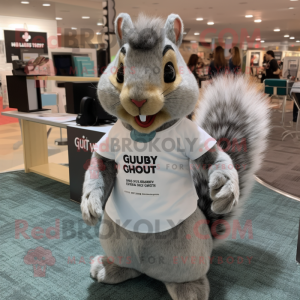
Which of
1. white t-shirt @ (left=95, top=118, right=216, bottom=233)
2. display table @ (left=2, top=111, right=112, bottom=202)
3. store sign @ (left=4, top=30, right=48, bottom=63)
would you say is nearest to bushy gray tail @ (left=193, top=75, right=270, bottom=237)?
white t-shirt @ (left=95, top=118, right=216, bottom=233)

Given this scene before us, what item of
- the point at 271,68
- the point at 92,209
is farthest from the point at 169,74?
the point at 271,68

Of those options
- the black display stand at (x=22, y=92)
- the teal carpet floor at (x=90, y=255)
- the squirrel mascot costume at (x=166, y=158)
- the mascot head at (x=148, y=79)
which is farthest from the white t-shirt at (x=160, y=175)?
the black display stand at (x=22, y=92)

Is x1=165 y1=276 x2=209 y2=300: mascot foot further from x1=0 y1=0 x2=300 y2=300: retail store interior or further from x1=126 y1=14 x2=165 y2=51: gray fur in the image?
x1=126 y1=14 x2=165 y2=51: gray fur

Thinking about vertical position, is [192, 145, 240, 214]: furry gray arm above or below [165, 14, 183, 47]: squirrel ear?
below

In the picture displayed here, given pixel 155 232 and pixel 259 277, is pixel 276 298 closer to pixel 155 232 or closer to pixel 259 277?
pixel 259 277

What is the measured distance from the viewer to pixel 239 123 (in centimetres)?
126

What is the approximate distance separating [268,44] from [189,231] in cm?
2104

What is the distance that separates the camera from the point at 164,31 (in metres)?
1.08

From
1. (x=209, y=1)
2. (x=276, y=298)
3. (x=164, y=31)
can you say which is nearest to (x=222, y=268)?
(x=276, y=298)

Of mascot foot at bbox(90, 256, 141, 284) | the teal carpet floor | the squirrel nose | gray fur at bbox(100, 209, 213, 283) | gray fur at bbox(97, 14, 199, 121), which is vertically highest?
gray fur at bbox(97, 14, 199, 121)

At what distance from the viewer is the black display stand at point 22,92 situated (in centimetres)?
294

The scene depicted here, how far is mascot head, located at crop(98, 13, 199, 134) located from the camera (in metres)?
1.00

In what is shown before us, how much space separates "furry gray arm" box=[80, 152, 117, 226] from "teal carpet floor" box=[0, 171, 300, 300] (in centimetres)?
44

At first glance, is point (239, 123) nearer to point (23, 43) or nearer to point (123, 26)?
A: point (123, 26)
